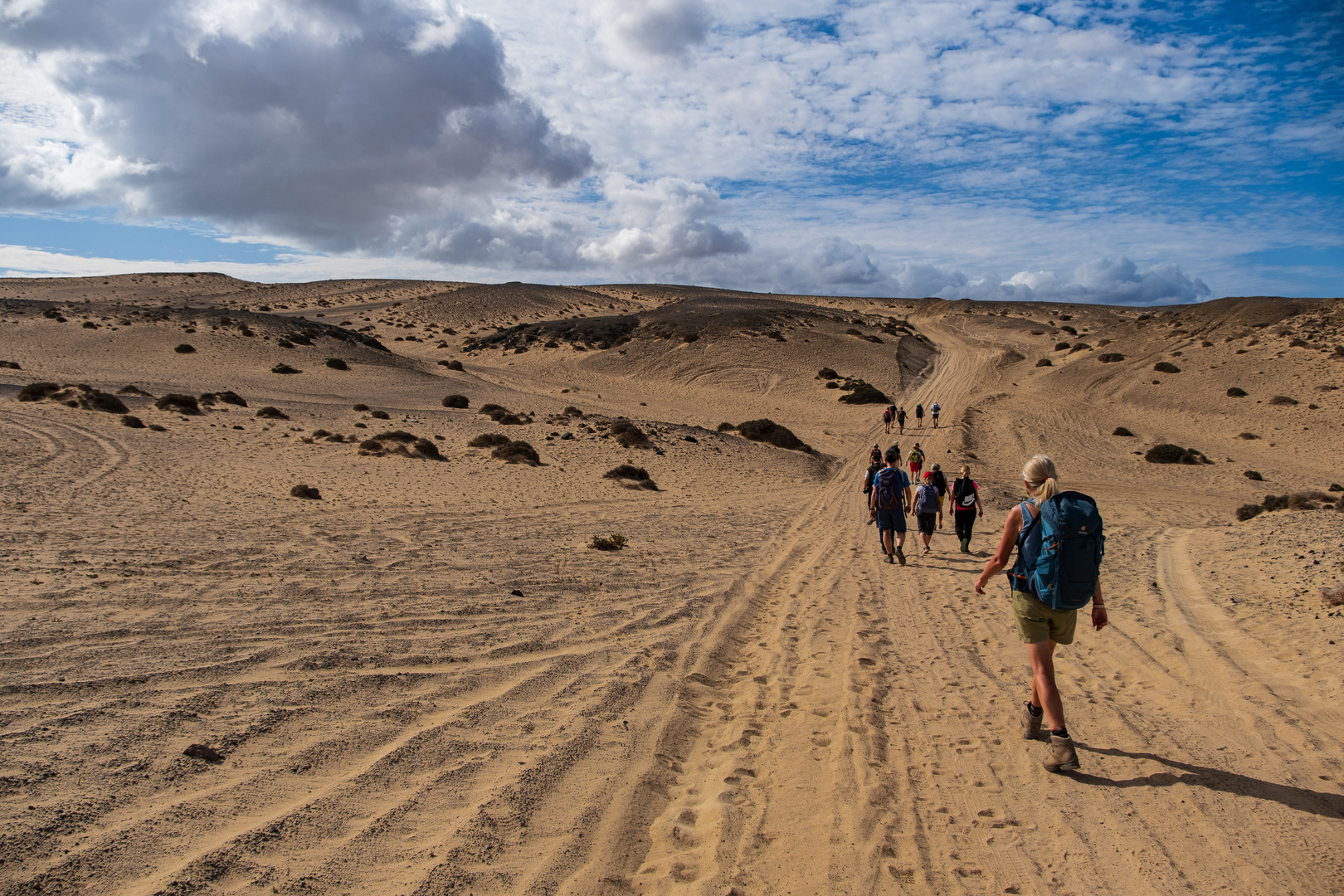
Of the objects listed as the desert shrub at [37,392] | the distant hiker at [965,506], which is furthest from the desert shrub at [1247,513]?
the desert shrub at [37,392]

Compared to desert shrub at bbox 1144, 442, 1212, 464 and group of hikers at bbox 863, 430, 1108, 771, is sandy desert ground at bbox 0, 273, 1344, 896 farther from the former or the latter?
desert shrub at bbox 1144, 442, 1212, 464

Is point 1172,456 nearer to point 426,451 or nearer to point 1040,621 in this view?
point 426,451

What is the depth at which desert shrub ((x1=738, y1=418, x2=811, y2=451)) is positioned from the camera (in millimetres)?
28578

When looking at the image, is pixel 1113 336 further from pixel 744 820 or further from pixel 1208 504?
pixel 744 820

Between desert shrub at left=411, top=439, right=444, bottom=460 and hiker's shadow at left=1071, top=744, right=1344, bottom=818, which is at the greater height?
desert shrub at left=411, top=439, right=444, bottom=460

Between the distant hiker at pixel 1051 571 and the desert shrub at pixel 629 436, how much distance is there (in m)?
18.9

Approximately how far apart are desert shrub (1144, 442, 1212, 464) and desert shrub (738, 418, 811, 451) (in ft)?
43.9

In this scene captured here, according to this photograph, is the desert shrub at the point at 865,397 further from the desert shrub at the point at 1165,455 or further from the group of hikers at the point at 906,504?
the group of hikers at the point at 906,504

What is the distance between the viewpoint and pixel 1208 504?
2138 cm

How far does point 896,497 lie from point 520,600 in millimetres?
6251

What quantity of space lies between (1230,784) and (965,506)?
8.18m

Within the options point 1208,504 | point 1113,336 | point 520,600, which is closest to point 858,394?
point 1208,504

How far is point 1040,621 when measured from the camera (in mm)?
4918

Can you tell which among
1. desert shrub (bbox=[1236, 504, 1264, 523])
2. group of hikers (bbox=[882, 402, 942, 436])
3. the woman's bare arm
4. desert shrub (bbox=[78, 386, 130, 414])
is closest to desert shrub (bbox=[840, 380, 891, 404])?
group of hikers (bbox=[882, 402, 942, 436])
